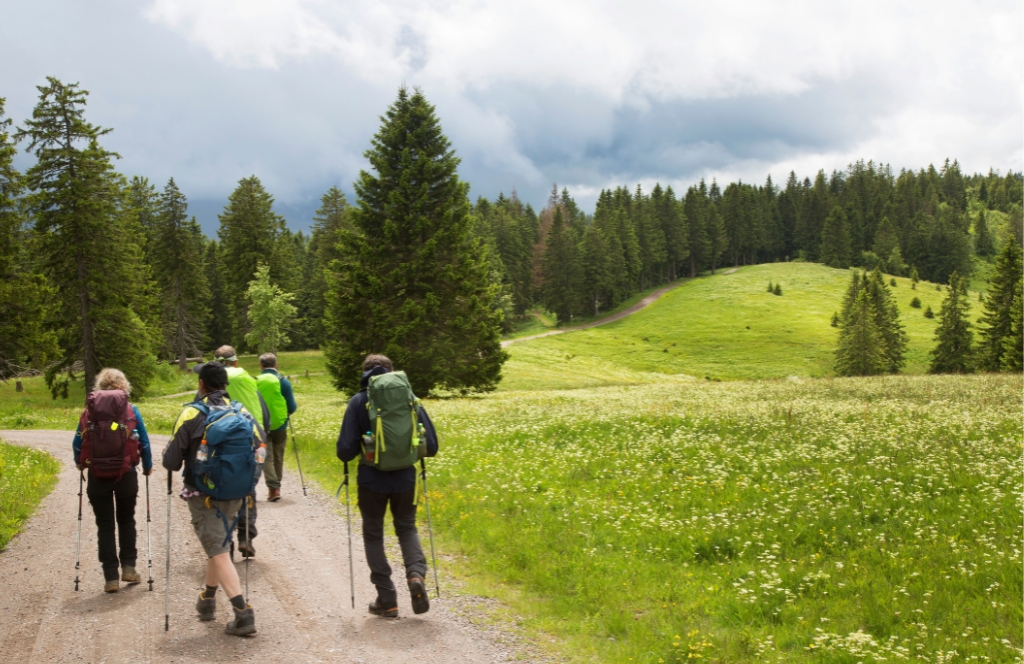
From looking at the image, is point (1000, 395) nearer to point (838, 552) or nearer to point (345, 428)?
point (838, 552)

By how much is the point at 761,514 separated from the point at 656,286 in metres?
119

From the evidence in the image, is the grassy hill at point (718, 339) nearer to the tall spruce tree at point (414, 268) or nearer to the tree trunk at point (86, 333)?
the tall spruce tree at point (414, 268)

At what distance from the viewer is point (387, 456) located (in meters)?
6.74

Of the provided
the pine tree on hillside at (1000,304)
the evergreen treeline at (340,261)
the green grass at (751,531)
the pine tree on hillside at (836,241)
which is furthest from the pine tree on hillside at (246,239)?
the pine tree on hillside at (836,241)

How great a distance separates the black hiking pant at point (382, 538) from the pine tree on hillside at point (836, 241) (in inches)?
5776

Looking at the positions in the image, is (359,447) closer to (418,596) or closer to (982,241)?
(418,596)

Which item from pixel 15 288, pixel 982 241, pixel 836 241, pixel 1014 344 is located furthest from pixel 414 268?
pixel 982 241

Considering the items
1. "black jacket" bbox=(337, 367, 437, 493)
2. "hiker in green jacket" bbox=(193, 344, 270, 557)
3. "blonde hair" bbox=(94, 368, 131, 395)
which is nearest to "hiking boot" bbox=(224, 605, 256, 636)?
"black jacket" bbox=(337, 367, 437, 493)

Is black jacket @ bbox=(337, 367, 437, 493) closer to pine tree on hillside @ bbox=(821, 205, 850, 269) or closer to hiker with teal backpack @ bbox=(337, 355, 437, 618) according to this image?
hiker with teal backpack @ bbox=(337, 355, 437, 618)

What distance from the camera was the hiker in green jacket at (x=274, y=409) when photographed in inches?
454

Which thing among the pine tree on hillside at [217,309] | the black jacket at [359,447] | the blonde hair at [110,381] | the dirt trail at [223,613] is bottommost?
the dirt trail at [223,613]

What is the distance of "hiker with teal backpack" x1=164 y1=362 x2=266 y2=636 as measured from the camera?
6.52 meters

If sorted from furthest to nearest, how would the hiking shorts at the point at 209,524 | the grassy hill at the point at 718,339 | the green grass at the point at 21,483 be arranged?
the grassy hill at the point at 718,339
the green grass at the point at 21,483
the hiking shorts at the point at 209,524

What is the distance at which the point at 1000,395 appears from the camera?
18.7 m
